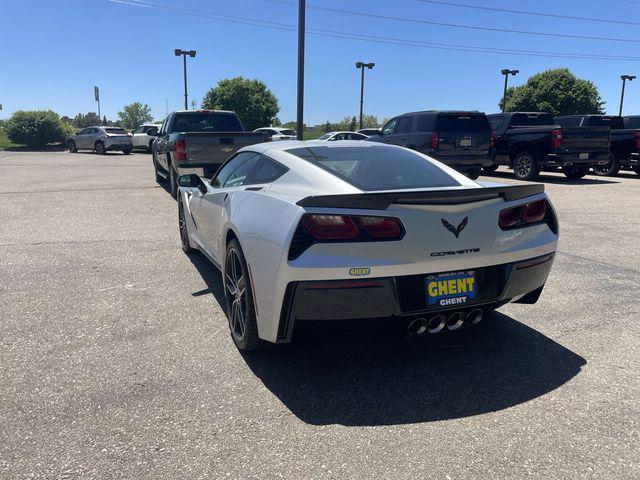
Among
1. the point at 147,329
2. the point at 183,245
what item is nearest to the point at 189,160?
the point at 183,245

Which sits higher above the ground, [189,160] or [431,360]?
[189,160]

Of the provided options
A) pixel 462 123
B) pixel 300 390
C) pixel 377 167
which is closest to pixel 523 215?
pixel 377 167

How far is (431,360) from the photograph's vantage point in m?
3.41

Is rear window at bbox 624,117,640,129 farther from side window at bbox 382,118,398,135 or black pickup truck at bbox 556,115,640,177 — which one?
side window at bbox 382,118,398,135

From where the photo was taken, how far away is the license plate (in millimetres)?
2943

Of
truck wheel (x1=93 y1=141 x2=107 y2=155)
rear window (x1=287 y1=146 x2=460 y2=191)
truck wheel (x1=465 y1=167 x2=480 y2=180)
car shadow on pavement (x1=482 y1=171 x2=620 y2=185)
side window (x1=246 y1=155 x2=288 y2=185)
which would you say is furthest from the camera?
truck wheel (x1=93 y1=141 x2=107 y2=155)

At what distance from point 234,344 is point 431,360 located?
136 centimetres

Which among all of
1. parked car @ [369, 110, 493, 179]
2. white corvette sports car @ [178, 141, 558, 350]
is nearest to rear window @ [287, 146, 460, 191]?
white corvette sports car @ [178, 141, 558, 350]

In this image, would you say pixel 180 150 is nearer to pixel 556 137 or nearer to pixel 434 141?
pixel 434 141

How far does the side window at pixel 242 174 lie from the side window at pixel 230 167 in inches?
2.1

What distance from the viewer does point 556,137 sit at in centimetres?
1416

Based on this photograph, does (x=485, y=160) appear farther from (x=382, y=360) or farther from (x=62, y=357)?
(x=62, y=357)

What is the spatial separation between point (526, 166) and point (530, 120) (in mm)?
1948

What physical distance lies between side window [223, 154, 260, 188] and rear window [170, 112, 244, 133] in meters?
7.52
